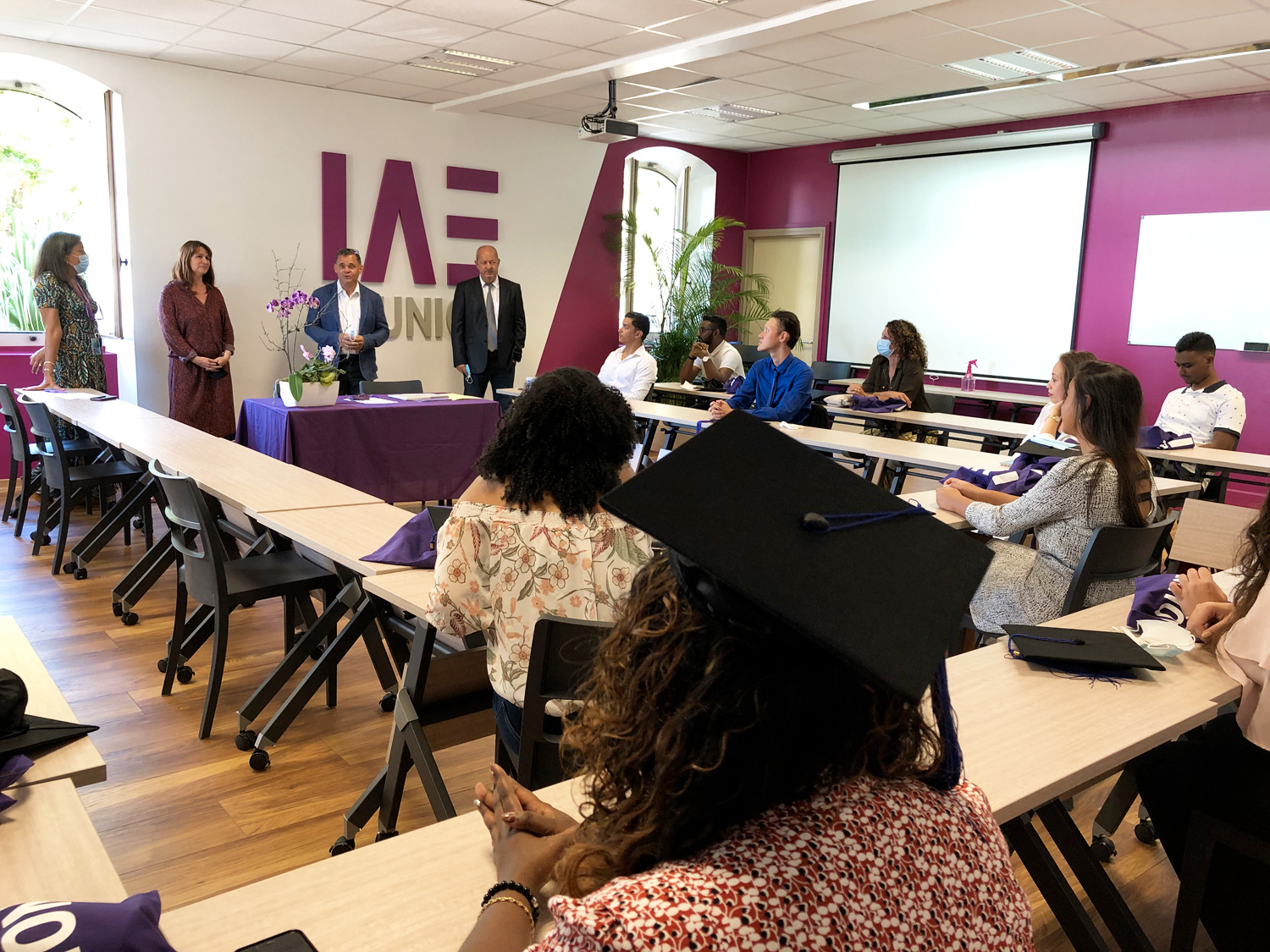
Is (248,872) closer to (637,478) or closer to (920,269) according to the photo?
(637,478)

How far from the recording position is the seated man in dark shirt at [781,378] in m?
5.87

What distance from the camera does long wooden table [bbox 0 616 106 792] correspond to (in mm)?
1389

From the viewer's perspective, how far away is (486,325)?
823cm

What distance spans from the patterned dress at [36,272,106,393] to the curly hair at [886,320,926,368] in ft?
18.4

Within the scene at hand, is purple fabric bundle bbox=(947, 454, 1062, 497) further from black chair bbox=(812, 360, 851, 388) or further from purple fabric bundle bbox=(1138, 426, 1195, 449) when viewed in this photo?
black chair bbox=(812, 360, 851, 388)

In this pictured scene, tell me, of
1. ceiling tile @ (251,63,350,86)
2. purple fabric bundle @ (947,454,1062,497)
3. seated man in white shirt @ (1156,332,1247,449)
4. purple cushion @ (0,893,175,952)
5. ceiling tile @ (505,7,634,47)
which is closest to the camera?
purple cushion @ (0,893,175,952)

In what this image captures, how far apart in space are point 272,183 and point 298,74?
33.5 inches

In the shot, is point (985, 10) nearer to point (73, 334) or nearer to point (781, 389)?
point (781, 389)

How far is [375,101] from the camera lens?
26.1 ft

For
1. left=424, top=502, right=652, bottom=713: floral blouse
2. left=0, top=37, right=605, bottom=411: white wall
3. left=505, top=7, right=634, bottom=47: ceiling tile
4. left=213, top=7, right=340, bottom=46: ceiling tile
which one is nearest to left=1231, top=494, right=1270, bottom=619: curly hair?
left=424, top=502, right=652, bottom=713: floral blouse

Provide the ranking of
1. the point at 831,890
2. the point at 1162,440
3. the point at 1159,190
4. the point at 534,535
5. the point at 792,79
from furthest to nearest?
the point at 1159,190 → the point at 792,79 → the point at 1162,440 → the point at 534,535 → the point at 831,890

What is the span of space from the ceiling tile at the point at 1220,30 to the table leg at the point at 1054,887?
17.8ft

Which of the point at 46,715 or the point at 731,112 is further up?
the point at 731,112

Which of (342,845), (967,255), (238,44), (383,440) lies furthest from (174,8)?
(967,255)
